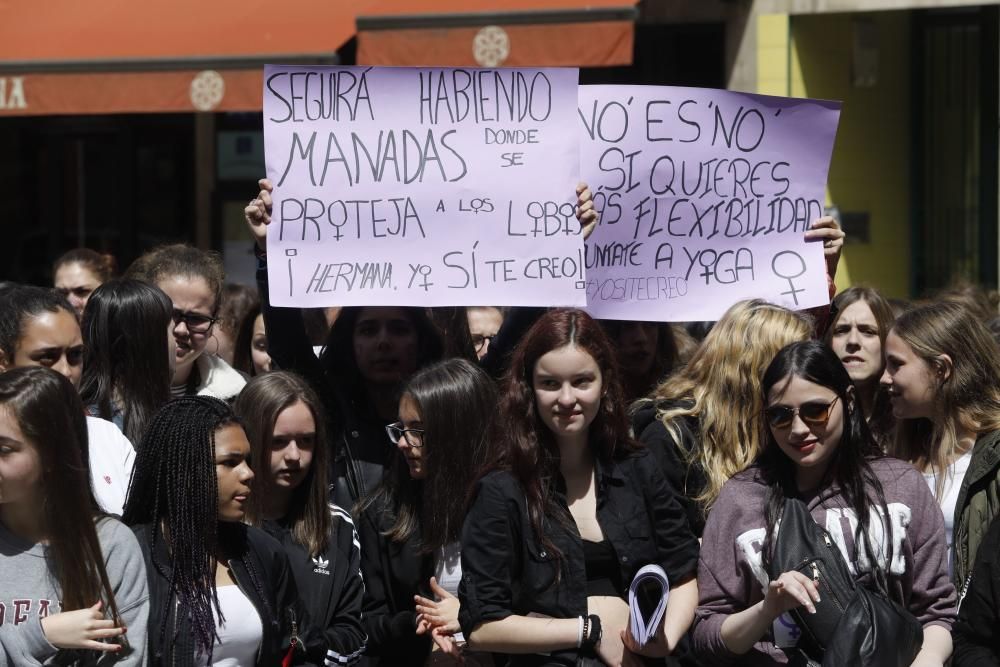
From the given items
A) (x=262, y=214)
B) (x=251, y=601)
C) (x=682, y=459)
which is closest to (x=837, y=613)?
(x=682, y=459)

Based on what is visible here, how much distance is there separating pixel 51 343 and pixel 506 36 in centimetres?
532

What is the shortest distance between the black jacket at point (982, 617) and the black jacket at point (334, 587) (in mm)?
1728

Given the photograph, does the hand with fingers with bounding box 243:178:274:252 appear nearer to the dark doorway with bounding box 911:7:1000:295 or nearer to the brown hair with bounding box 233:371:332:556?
the brown hair with bounding box 233:371:332:556

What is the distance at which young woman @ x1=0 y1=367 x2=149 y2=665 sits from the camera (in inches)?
137

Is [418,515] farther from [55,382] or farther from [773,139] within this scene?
[773,139]

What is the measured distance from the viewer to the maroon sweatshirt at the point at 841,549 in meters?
3.89

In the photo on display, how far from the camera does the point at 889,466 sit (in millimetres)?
4031

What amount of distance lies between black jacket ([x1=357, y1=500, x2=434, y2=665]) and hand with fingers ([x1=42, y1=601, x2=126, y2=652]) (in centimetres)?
119

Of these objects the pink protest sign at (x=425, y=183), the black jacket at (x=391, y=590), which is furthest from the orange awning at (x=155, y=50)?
the black jacket at (x=391, y=590)

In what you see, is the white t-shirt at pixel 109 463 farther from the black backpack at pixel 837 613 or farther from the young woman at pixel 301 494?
the black backpack at pixel 837 613

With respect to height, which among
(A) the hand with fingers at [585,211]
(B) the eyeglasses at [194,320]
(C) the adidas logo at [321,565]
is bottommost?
(C) the adidas logo at [321,565]

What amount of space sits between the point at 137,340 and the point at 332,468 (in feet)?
2.59

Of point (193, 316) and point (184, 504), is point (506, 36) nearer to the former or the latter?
point (193, 316)

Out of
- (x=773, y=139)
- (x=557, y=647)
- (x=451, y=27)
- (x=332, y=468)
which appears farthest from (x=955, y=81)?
(x=557, y=647)
